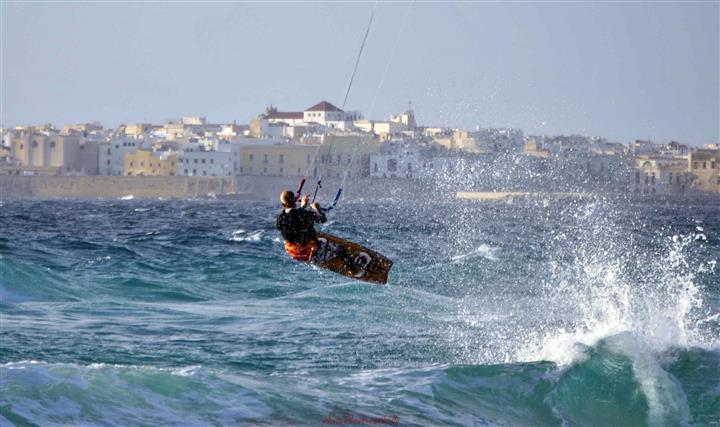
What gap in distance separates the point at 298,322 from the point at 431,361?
3486 mm

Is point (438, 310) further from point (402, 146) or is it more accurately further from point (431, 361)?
point (402, 146)

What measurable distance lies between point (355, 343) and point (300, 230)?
2.46m

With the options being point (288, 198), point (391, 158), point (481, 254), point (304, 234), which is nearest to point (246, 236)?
point (481, 254)

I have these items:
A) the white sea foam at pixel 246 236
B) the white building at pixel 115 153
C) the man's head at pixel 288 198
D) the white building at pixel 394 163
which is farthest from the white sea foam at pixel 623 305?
the white building at pixel 115 153

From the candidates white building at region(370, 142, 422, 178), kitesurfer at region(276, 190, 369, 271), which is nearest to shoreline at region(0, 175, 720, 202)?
white building at region(370, 142, 422, 178)

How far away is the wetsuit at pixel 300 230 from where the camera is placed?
41.0 feet

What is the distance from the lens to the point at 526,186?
106m

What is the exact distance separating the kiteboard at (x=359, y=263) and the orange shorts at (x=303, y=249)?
17 centimetres

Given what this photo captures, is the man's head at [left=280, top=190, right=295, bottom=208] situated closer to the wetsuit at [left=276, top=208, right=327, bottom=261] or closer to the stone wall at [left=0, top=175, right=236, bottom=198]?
the wetsuit at [left=276, top=208, right=327, bottom=261]

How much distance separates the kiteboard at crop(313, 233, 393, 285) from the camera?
519 inches

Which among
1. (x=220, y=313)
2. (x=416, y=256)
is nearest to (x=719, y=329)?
(x=220, y=313)

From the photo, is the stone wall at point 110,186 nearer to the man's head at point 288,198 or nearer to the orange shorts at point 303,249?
the orange shorts at point 303,249

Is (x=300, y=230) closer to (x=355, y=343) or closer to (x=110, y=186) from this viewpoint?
(x=355, y=343)

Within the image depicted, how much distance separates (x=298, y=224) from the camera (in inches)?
496
